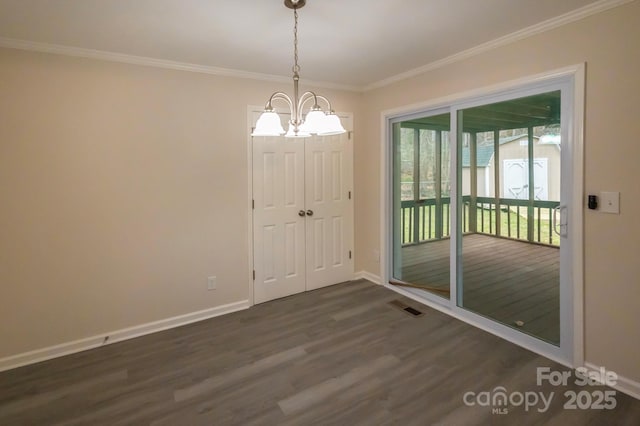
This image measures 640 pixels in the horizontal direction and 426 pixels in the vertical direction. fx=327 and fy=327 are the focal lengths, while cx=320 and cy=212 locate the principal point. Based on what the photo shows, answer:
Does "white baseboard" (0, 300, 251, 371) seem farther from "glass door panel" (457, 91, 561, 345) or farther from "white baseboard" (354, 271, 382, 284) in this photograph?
"glass door panel" (457, 91, 561, 345)

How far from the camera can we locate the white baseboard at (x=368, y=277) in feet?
13.9

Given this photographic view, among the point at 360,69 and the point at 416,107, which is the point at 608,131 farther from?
the point at 360,69

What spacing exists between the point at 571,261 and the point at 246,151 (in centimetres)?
300

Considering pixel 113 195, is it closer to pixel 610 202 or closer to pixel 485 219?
pixel 485 219

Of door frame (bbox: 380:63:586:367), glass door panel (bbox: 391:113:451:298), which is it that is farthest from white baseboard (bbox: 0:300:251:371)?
door frame (bbox: 380:63:586:367)

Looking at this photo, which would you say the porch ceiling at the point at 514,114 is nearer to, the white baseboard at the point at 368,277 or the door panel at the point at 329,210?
the door panel at the point at 329,210

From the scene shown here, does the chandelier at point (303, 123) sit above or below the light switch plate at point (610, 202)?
above

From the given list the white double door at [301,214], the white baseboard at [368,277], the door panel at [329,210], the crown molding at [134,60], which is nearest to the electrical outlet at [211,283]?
the white double door at [301,214]

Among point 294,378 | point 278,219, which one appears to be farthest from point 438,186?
point 294,378

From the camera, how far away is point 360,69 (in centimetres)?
342

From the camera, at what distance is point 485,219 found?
3.12 m

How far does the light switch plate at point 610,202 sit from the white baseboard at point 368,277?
2469 mm

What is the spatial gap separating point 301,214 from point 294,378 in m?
1.93

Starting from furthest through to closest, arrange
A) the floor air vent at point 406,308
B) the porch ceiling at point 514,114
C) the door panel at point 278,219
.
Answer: the door panel at point 278,219 < the floor air vent at point 406,308 < the porch ceiling at point 514,114
